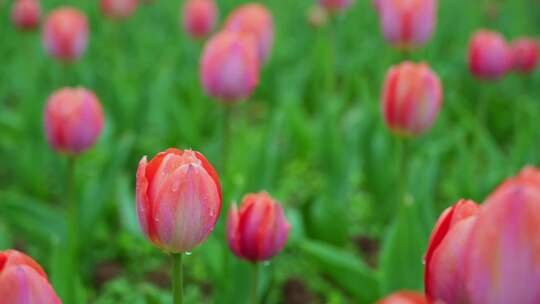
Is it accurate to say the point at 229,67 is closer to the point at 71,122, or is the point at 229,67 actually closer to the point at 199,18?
the point at 71,122

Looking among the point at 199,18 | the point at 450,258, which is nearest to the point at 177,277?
the point at 450,258

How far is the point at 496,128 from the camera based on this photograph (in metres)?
3.64

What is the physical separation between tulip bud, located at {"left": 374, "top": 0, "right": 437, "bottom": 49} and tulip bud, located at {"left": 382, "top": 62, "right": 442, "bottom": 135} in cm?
57

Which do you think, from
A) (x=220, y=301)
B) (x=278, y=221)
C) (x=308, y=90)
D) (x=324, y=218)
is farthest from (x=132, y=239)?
(x=308, y=90)

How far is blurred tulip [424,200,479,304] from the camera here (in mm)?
733

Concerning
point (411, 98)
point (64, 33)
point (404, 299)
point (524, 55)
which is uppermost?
point (64, 33)

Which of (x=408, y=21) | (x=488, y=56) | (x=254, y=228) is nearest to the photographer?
(x=254, y=228)

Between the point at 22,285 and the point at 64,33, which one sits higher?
the point at 64,33

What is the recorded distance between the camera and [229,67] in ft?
6.24

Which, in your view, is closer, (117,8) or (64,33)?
(64,33)

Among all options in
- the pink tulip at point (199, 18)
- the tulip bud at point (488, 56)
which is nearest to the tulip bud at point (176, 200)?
the tulip bud at point (488, 56)

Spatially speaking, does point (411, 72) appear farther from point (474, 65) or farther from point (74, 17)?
point (74, 17)

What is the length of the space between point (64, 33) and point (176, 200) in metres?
2.02

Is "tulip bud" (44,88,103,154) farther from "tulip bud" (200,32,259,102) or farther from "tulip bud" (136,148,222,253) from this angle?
"tulip bud" (136,148,222,253)
